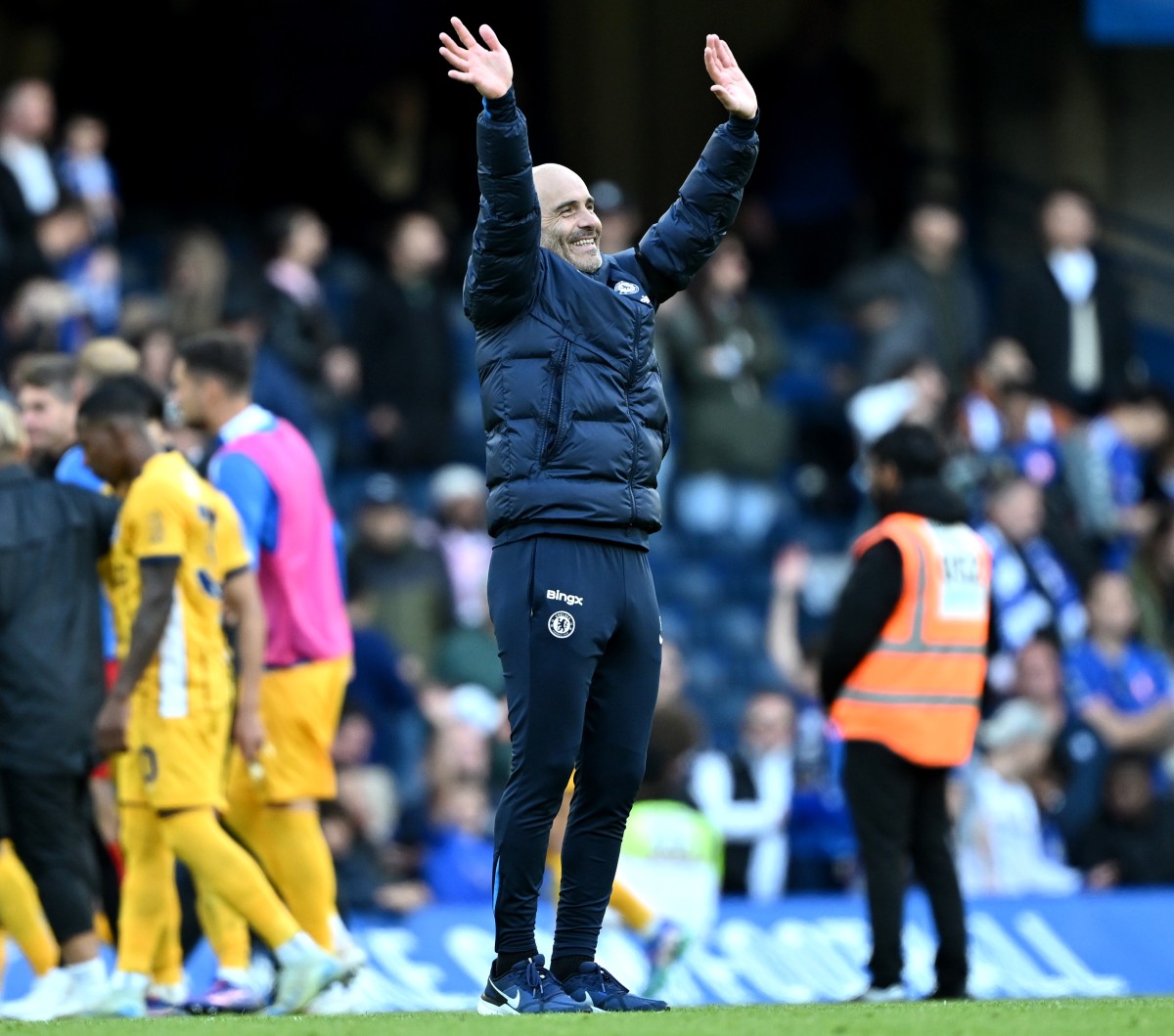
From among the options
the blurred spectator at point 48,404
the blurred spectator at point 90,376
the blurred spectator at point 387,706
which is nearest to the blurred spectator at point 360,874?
the blurred spectator at point 387,706

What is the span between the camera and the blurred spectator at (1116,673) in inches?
509

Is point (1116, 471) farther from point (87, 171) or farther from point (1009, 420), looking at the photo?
point (87, 171)

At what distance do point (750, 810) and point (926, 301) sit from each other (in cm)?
436

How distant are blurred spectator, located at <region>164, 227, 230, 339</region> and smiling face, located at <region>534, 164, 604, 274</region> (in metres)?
6.12

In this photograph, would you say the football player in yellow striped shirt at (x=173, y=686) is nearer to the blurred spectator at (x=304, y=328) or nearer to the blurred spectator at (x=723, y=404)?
the blurred spectator at (x=304, y=328)

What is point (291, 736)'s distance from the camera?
8.19 metres

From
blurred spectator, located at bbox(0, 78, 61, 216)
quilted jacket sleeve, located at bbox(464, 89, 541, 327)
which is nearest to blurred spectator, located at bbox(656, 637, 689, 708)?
blurred spectator, located at bbox(0, 78, 61, 216)

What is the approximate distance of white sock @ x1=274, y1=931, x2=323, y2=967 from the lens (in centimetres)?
751

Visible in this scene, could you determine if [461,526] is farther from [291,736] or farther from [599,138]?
[599,138]

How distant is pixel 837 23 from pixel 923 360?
3813 mm

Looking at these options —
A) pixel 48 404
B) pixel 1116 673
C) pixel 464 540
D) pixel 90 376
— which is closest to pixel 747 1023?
pixel 48 404

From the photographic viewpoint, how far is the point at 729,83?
682cm

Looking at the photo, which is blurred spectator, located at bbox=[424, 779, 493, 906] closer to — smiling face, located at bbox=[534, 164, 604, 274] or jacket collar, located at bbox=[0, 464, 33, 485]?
jacket collar, located at bbox=[0, 464, 33, 485]

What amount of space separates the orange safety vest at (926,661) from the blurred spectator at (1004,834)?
3.62 meters
